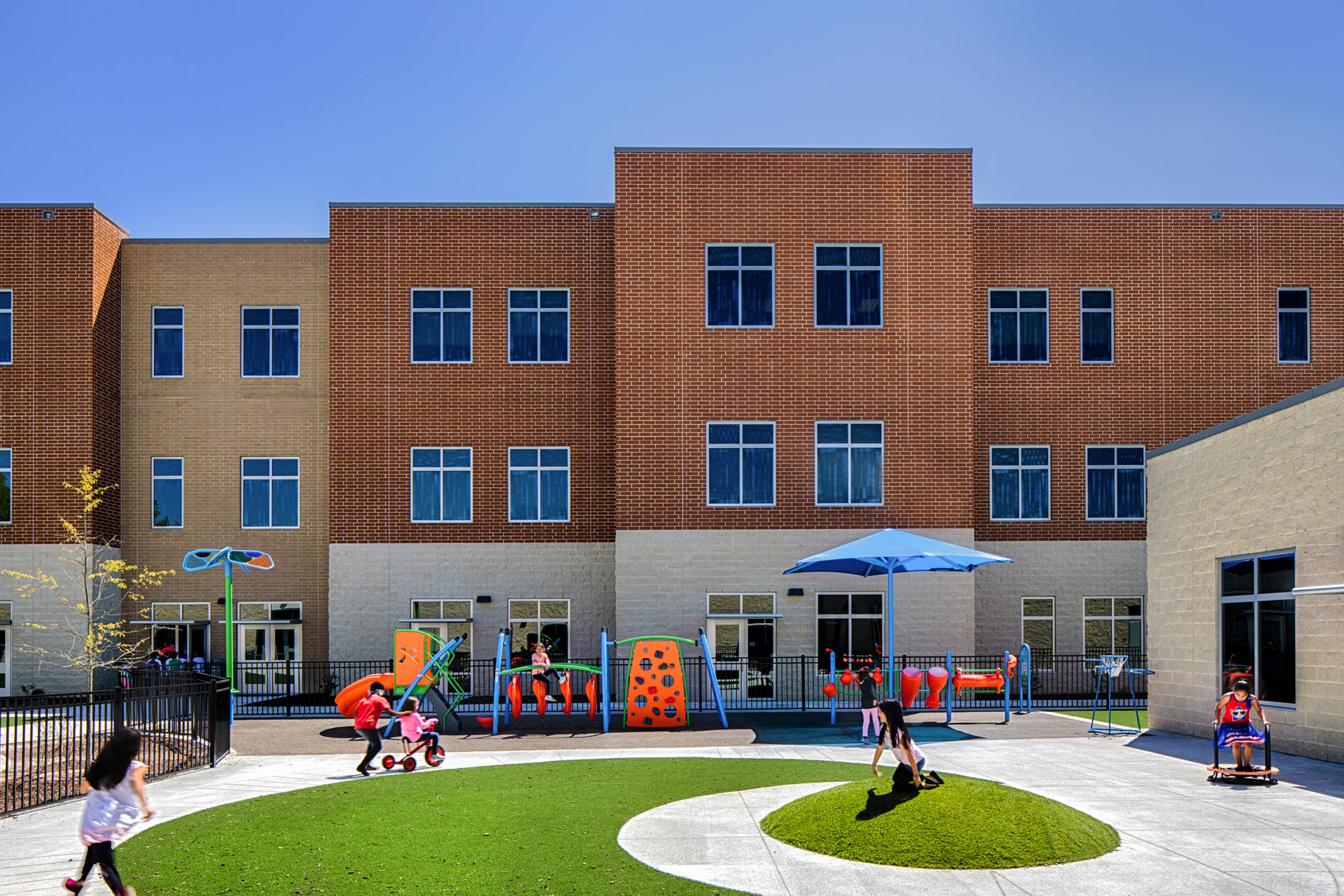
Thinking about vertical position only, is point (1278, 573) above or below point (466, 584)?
above

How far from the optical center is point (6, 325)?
29.5 meters

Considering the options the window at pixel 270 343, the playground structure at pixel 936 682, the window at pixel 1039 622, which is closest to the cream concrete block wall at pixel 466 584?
the window at pixel 270 343

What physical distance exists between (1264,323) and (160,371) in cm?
2786

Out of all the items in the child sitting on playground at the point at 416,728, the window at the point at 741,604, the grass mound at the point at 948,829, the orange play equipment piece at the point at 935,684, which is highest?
the window at the point at 741,604

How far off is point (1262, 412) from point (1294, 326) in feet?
46.9

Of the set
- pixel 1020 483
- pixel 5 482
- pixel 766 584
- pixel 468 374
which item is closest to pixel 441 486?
pixel 468 374

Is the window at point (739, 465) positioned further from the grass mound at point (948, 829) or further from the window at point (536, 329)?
the grass mound at point (948, 829)

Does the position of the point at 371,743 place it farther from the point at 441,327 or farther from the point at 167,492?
the point at 167,492

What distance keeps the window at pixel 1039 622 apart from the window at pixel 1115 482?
250 centimetres

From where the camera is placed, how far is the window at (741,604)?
88.2ft

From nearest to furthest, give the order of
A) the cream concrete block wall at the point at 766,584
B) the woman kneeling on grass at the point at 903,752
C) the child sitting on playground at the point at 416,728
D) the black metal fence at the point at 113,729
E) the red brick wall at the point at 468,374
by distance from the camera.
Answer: the woman kneeling on grass at the point at 903,752 < the black metal fence at the point at 113,729 < the child sitting on playground at the point at 416,728 < the cream concrete block wall at the point at 766,584 < the red brick wall at the point at 468,374

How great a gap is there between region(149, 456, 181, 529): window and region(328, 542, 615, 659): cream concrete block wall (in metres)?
4.83

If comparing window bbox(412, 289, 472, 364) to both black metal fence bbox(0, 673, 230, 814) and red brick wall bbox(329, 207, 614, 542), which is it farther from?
black metal fence bbox(0, 673, 230, 814)

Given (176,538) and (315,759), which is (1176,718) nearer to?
(315,759)
